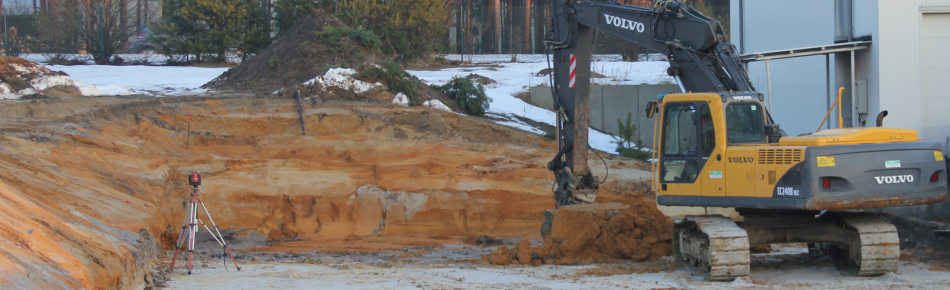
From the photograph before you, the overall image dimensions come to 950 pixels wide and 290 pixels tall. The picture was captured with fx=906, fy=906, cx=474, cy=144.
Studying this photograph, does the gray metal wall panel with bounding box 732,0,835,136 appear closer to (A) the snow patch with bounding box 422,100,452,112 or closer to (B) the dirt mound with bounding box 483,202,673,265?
(B) the dirt mound with bounding box 483,202,673,265

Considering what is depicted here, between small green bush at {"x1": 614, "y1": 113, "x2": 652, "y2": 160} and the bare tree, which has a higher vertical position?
the bare tree

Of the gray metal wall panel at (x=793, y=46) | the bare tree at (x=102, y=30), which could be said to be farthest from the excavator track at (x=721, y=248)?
the bare tree at (x=102, y=30)

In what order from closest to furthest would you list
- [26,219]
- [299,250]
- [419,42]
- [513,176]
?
[26,219] → [299,250] → [513,176] → [419,42]

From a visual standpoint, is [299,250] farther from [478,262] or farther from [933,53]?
[933,53]

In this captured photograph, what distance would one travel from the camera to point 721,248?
9.95 metres

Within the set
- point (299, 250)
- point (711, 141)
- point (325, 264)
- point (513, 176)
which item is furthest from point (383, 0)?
point (711, 141)

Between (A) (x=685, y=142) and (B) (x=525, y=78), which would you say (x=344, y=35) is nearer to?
(B) (x=525, y=78)

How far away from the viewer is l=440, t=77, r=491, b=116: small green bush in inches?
923

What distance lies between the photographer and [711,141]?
1042 cm

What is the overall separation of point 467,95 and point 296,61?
15.1 feet

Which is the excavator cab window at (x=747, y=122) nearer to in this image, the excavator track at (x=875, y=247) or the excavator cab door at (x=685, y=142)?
the excavator cab door at (x=685, y=142)

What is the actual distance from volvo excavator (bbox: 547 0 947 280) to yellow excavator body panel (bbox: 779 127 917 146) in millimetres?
14

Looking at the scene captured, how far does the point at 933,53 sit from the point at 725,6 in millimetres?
22546

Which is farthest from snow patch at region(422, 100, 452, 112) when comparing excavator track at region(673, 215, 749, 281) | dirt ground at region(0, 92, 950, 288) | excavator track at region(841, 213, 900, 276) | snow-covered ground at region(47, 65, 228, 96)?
excavator track at region(841, 213, 900, 276)
